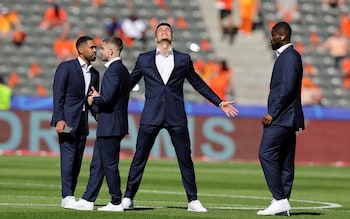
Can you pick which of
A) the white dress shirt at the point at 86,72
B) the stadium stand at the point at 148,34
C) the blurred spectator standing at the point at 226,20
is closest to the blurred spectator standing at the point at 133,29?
the stadium stand at the point at 148,34

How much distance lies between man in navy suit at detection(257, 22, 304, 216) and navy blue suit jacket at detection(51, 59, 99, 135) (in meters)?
2.28

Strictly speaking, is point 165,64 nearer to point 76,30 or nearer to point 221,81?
point 221,81

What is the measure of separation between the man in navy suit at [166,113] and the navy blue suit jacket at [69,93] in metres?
0.66

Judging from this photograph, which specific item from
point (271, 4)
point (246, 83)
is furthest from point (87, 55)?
point (271, 4)

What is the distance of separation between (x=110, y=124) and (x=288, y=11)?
26596 millimetres

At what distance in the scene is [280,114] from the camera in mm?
13680

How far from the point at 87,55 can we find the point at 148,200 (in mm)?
3004

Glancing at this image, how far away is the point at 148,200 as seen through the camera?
1642 centimetres

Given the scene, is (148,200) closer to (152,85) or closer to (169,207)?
(169,207)

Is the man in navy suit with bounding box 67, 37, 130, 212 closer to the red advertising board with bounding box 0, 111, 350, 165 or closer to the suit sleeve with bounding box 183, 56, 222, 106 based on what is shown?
the suit sleeve with bounding box 183, 56, 222, 106

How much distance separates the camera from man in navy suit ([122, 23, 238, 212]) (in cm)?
1407

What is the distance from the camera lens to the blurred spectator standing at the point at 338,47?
123 ft

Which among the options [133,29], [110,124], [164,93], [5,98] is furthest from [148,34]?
[110,124]

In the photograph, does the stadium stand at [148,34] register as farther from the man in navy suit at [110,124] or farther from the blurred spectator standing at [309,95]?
the man in navy suit at [110,124]
